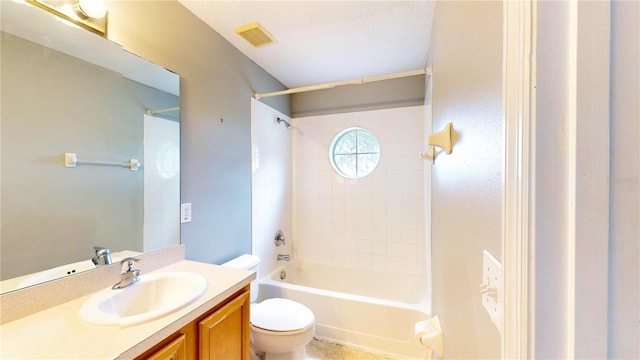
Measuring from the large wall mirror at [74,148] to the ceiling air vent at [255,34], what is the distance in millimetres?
603

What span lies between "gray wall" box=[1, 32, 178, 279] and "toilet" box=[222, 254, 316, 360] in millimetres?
849

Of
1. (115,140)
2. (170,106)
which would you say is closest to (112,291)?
(115,140)

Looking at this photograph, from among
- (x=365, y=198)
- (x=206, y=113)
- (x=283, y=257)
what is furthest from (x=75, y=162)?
(x=365, y=198)

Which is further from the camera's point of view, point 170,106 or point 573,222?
point 170,106

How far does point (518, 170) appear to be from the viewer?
31 centimetres

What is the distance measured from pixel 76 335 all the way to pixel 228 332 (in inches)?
19.8

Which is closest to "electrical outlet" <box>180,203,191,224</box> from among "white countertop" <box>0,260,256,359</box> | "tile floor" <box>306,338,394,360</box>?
"white countertop" <box>0,260,256,359</box>

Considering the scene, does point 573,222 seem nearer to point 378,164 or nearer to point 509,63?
point 509,63

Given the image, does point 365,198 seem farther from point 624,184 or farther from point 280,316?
point 624,184

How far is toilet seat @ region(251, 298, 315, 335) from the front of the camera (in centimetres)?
143

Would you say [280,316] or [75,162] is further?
[280,316]

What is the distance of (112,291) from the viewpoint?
975 mm

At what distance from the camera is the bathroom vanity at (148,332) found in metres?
0.65

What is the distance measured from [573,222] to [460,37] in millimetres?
722
